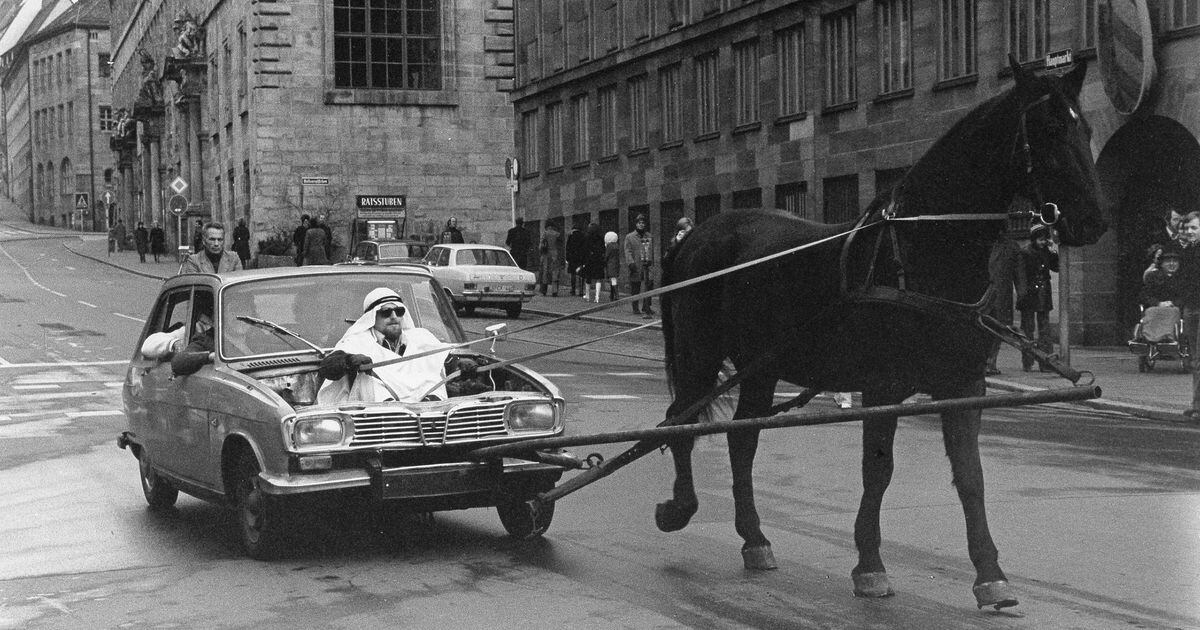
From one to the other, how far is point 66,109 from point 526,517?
145m

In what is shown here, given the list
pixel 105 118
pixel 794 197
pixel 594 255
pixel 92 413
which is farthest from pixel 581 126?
pixel 105 118

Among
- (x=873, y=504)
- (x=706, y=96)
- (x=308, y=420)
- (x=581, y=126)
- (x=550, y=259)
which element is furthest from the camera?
(x=581, y=126)

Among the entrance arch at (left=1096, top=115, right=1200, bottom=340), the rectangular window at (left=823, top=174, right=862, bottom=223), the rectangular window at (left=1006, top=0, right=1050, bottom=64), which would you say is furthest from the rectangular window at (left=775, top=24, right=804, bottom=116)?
the entrance arch at (left=1096, top=115, right=1200, bottom=340)

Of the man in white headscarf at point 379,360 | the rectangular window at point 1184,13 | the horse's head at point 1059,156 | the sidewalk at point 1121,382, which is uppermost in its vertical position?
the rectangular window at point 1184,13

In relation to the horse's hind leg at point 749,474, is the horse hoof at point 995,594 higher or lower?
lower

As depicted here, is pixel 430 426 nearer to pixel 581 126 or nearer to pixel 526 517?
pixel 526 517

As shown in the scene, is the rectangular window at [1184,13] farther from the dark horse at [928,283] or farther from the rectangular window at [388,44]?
the rectangular window at [388,44]

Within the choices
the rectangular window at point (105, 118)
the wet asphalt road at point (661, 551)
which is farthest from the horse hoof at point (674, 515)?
the rectangular window at point (105, 118)

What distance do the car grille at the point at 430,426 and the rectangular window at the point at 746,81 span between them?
2875 cm

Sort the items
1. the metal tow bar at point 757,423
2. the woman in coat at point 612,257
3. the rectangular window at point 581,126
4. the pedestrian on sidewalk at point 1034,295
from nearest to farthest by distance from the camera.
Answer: the metal tow bar at point 757,423, the pedestrian on sidewalk at point 1034,295, the woman in coat at point 612,257, the rectangular window at point 581,126

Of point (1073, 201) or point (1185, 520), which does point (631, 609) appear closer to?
point (1073, 201)

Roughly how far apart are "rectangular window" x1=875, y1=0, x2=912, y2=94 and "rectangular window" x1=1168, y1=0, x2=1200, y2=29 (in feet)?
24.5

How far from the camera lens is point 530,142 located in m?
51.8

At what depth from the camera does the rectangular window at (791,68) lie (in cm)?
3497
